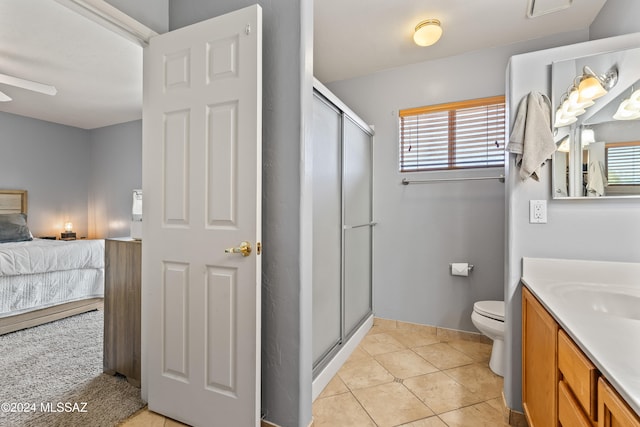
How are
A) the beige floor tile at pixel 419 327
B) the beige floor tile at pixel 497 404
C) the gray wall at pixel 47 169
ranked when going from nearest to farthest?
the beige floor tile at pixel 497 404 < the beige floor tile at pixel 419 327 < the gray wall at pixel 47 169

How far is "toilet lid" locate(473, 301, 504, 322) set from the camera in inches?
85.4

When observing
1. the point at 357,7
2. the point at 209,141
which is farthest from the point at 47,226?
the point at 357,7

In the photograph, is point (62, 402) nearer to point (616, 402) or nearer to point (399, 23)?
point (616, 402)

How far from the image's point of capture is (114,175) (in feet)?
17.8

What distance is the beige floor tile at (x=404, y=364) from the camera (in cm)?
223

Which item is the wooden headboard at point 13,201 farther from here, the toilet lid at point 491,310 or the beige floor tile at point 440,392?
the toilet lid at point 491,310

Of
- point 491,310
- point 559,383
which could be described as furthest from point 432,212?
point 559,383

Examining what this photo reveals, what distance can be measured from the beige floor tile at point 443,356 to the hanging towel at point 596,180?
1.47 meters

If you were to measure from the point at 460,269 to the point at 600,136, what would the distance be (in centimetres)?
143

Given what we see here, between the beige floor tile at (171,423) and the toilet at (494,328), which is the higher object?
the toilet at (494,328)

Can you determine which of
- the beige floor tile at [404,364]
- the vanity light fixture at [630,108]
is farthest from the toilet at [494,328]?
the vanity light fixture at [630,108]

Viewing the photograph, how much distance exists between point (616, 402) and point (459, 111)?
2533 millimetres

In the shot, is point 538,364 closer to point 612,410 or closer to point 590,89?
point 612,410

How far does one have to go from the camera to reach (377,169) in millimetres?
3092
